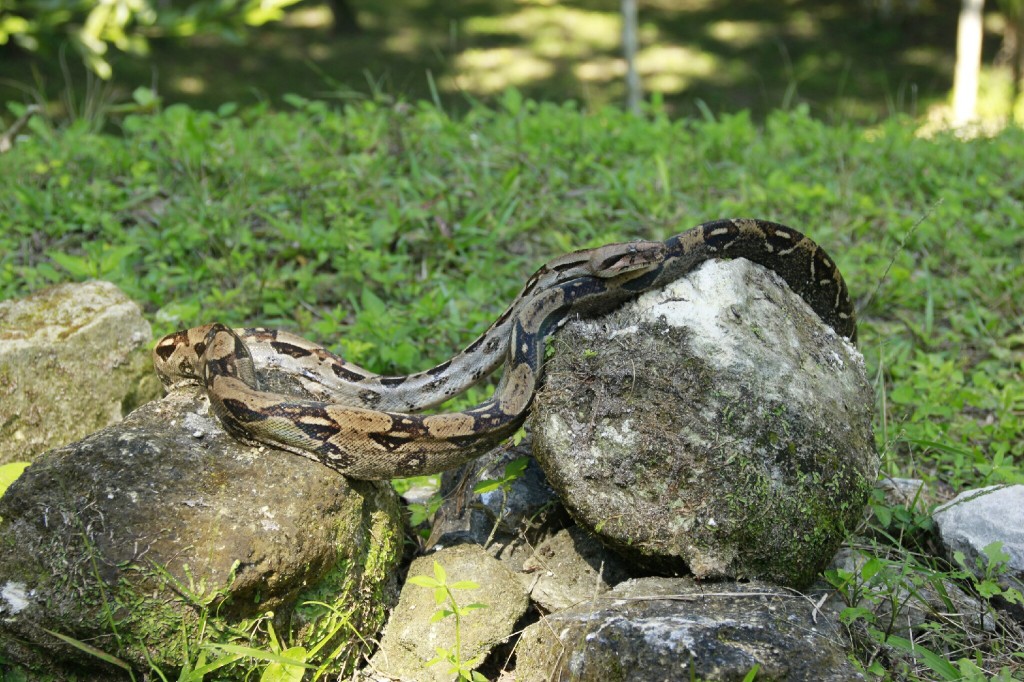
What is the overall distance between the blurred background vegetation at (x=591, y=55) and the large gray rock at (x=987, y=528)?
13766mm

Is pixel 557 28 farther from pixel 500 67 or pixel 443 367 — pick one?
pixel 443 367

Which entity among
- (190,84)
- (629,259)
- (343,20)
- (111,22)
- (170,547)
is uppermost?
(111,22)

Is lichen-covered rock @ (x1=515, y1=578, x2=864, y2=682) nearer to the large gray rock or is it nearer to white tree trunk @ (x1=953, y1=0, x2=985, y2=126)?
the large gray rock

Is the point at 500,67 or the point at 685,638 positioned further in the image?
the point at 500,67

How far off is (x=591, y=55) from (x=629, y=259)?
20483 millimetres

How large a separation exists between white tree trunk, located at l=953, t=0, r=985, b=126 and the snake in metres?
14.3

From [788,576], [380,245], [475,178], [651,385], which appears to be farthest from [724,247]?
[475,178]

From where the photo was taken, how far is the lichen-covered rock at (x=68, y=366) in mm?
4926

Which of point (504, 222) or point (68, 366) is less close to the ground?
point (68, 366)

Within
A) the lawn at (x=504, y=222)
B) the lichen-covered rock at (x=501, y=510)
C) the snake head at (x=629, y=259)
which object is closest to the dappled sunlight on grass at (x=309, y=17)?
the lawn at (x=504, y=222)

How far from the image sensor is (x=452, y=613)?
151 inches

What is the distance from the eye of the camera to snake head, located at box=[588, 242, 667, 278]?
4574 millimetres

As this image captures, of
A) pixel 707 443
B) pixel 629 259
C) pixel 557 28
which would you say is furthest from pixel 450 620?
pixel 557 28

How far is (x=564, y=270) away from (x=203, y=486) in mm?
2281
